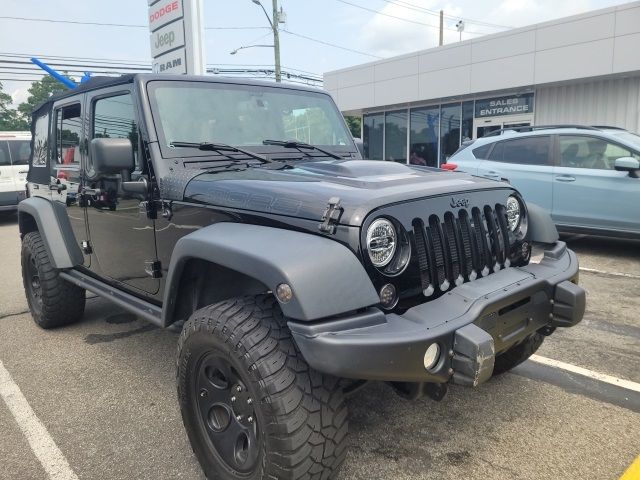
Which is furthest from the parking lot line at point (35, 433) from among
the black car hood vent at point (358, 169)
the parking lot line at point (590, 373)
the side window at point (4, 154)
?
the side window at point (4, 154)

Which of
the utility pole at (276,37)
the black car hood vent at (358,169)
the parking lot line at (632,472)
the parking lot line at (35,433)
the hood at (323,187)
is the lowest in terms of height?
the parking lot line at (35,433)

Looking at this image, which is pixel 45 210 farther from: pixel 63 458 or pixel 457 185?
pixel 457 185

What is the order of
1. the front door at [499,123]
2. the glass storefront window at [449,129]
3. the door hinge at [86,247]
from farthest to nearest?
1. the glass storefront window at [449,129]
2. the front door at [499,123]
3. the door hinge at [86,247]

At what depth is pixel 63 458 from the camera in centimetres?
265

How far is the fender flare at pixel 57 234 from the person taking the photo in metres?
4.06

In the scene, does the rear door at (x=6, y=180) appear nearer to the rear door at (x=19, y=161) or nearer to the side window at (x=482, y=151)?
the rear door at (x=19, y=161)

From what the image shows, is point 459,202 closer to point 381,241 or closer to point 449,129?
point 381,241

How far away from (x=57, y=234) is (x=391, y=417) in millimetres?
3000

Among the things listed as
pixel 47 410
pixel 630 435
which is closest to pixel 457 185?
pixel 630 435

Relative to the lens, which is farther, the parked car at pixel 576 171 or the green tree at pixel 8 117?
the green tree at pixel 8 117

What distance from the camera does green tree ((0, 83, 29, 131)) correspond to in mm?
47594

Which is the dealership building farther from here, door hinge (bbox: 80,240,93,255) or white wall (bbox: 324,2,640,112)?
door hinge (bbox: 80,240,93,255)

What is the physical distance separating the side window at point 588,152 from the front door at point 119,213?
243 inches

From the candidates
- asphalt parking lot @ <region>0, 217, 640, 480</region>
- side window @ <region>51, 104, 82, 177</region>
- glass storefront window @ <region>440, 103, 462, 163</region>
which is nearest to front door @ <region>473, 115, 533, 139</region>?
glass storefront window @ <region>440, 103, 462, 163</region>
